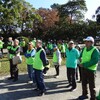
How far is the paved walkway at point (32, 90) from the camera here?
30.1 feet

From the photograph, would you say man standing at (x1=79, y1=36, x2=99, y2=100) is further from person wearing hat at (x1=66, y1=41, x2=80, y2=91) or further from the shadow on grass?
the shadow on grass

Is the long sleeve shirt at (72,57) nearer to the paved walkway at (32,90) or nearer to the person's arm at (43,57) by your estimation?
the paved walkway at (32,90)

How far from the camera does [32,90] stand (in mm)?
10141

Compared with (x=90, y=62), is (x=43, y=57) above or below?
above

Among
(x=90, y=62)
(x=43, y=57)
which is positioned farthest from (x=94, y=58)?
(x=43, y=57)

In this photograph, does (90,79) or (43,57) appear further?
(43,57)

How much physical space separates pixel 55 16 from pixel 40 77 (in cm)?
4506

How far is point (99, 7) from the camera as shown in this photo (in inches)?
2261

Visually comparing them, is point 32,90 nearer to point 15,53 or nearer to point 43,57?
point 43,57

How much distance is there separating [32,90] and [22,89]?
45cm

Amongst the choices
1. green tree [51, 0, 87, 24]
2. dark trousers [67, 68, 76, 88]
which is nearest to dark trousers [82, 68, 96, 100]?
dark trousers [67, 68, 76, 88]

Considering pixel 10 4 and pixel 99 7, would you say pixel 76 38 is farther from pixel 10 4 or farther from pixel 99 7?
pixel 99 7

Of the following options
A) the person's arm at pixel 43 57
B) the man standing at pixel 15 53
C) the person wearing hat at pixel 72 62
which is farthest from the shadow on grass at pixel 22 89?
the person's arm at pixel 43 57

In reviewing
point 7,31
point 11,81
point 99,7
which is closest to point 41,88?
point 11,81
